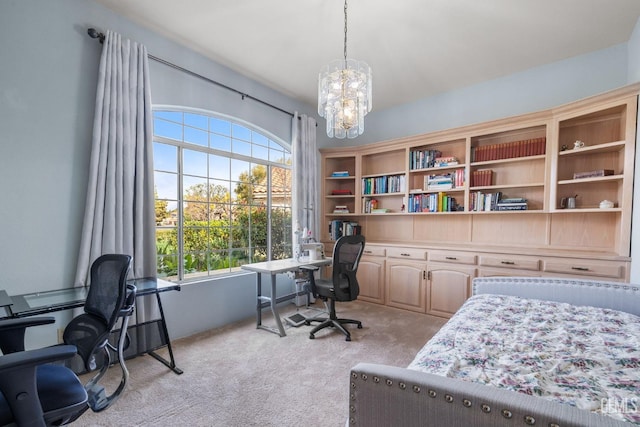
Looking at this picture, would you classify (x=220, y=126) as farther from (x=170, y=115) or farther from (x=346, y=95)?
(x=346, y=95)

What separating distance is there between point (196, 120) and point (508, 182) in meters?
3.64

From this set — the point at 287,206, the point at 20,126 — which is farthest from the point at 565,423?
the point at 287,206

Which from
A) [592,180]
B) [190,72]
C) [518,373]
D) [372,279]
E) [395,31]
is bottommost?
[372,279]

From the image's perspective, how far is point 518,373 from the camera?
3.36 feet

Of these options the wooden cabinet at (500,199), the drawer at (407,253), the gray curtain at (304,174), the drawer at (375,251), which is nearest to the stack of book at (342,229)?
the wooden cabinet at (500,199)

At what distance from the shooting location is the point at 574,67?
300cm

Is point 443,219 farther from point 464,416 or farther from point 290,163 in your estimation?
point 464,416

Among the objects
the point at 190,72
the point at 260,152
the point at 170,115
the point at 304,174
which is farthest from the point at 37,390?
the point at 304,174

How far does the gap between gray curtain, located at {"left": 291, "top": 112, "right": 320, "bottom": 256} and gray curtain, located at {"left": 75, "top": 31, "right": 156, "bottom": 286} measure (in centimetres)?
181

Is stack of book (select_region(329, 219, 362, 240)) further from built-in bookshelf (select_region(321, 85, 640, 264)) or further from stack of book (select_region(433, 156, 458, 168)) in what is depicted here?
stack of book (select_region(433, 156, 458, 168))

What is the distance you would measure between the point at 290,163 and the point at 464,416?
3.63 meters

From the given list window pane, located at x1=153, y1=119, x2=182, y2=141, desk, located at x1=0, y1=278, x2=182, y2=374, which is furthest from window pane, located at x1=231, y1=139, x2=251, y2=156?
desk, located at x1=0, y1=278, x2=182, y2=374

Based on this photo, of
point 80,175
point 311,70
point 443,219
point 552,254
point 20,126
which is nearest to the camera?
point 20,126

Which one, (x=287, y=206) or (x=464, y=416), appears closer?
(x=464, y=416)
